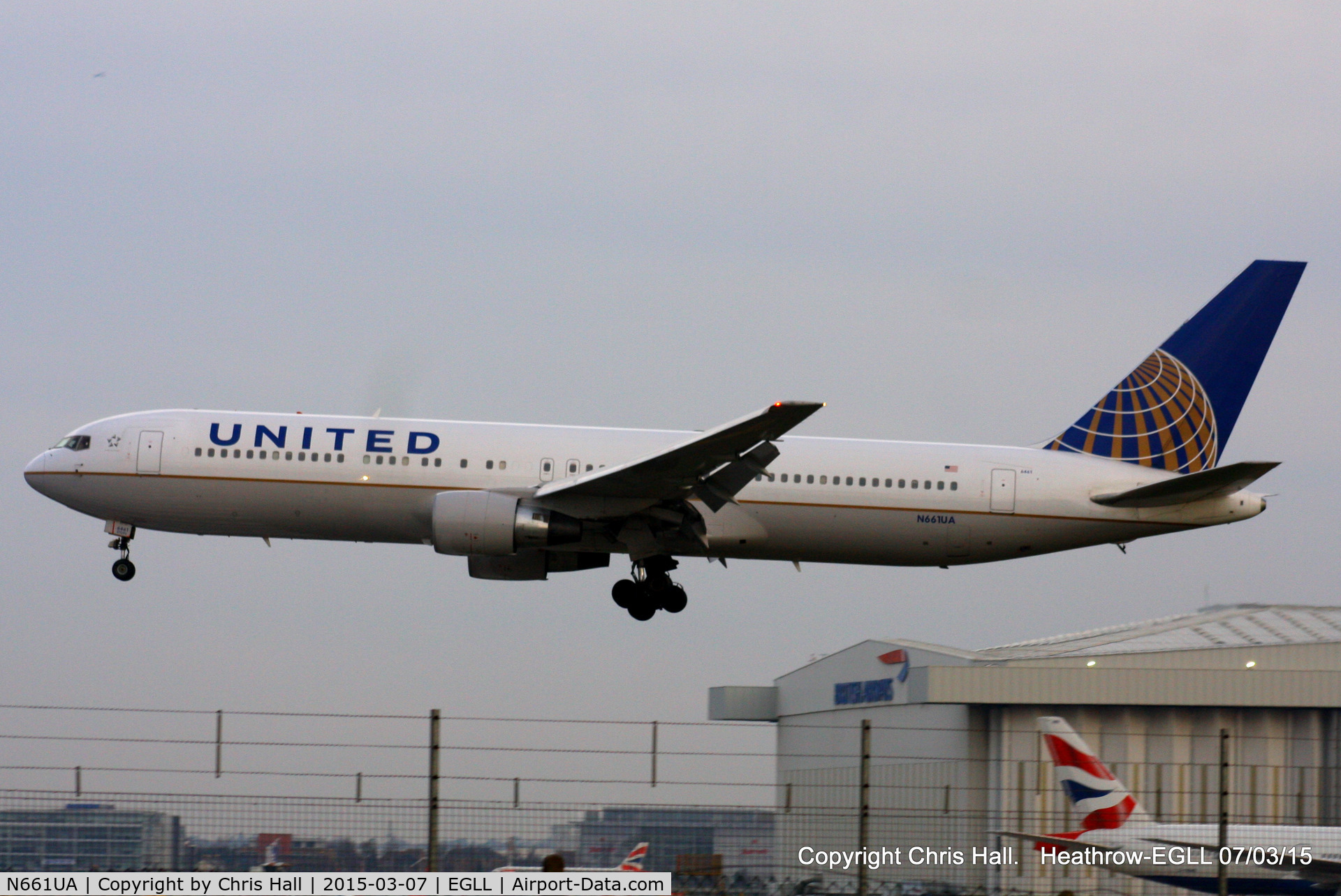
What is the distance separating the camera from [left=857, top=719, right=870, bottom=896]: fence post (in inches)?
532

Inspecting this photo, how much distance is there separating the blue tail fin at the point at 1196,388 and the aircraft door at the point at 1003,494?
2207 millimetres

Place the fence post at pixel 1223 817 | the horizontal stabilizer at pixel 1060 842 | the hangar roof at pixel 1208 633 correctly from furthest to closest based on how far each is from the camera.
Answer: the hangar roof at pixel 1208 633 → the horizontal stabilizer at pixel 1060 842 → the fence post at pixel 1223 817

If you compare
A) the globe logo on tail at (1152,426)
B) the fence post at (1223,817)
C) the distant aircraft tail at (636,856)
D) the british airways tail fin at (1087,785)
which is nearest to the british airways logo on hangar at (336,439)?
the british airways tail fin at (1087,785)

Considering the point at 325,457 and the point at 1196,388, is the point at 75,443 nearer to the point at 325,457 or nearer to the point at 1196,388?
the point at 325,457

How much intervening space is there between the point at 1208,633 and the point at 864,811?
3475 cm

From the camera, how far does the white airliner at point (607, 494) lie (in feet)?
91.3

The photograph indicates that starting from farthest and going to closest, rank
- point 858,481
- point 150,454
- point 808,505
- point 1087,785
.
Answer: point 150,454 → point 858,481 → point 808,505 → point 1087,785

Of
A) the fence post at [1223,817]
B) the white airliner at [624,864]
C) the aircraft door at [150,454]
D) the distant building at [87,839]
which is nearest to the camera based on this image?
the distant building at [87,839]

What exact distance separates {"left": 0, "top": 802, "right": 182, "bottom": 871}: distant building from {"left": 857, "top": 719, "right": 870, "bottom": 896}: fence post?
617cm

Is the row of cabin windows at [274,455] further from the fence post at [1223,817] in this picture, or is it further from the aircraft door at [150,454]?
the fence post at [1223,817]

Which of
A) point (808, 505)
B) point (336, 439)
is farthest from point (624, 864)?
point (336, 439)

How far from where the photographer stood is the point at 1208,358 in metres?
31.6

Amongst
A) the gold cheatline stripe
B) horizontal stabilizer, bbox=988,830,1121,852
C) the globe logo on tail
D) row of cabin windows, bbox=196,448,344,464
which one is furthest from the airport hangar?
row of cabin windows, bbox=196,448,344,464

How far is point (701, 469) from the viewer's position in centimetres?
2592
